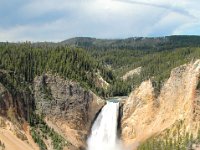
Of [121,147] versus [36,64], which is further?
[36,64]

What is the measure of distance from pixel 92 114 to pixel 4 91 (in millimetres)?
25050

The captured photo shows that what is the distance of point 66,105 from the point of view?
147 meters

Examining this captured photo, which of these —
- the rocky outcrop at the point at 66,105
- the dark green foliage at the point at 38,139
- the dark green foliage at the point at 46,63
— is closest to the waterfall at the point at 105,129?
the rocky outcrop at the point at 66,105

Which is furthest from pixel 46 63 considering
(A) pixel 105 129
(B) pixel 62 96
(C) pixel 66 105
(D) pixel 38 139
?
(D) pixel 38 139

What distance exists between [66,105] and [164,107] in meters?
27.3

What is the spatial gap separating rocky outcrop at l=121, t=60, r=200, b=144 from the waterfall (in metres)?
3.23

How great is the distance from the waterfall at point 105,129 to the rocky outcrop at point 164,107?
323 cm

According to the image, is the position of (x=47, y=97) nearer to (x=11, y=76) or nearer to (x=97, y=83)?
(x=11, y=76)

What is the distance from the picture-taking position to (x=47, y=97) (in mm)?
147750

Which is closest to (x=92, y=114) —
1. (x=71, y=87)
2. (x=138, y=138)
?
(x=71, y=87)

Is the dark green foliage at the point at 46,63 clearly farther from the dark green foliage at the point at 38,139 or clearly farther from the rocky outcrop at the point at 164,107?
the rocky outcrop at the point at 164,107

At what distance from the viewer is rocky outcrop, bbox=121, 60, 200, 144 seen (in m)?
123

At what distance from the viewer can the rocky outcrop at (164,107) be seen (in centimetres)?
12338

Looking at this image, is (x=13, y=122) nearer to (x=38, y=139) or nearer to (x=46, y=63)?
(x=38, y=139)
